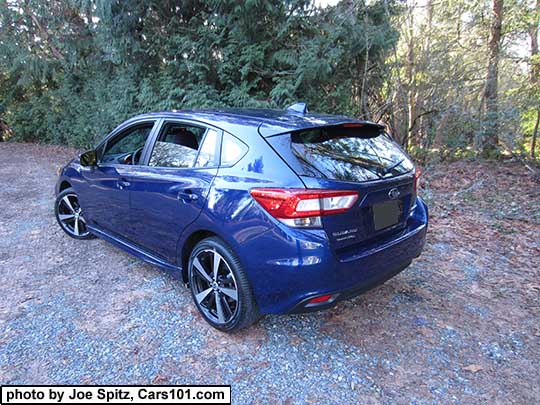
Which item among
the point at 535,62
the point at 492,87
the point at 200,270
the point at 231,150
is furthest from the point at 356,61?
the point at 200,270

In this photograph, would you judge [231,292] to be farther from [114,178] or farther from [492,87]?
[492,87]

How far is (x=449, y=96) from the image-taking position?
7.62 meters

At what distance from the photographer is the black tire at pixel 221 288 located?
2350 mm

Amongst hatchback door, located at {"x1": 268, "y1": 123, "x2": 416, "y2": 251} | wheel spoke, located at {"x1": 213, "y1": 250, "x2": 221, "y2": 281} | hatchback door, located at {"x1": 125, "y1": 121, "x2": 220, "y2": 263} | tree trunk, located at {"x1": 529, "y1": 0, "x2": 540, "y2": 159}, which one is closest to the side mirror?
hatchback door, located at {"x1": 125, "y1": 121, "x2": 220, "y2": 263}

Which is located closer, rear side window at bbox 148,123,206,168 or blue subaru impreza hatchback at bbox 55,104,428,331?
blue subaru impreza hatchback at bbox 55,104,428,331

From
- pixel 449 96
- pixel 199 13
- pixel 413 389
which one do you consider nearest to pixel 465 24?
pixel 449 96

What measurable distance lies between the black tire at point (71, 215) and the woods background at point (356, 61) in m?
3.69

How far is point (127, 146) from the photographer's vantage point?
144 inches

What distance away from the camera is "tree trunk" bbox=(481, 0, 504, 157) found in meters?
6.97

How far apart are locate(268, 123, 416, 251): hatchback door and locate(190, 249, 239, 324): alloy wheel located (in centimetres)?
83

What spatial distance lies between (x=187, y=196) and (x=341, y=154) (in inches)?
44.5

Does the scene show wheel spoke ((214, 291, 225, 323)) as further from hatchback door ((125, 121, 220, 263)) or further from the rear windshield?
the rear windshield

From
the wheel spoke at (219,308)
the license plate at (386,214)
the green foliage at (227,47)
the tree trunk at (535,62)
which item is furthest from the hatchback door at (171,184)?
the tree trunk at (535,62)

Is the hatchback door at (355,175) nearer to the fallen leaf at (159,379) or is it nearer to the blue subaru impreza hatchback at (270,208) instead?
the blue subaru impreza hatchback at (270,208)
